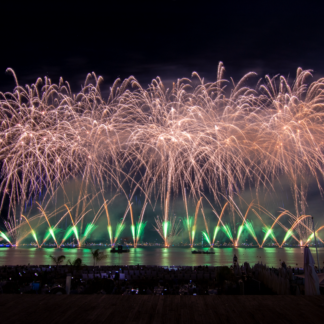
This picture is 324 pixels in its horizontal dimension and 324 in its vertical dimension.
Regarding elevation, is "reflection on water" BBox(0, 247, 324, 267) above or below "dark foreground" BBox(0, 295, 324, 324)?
below

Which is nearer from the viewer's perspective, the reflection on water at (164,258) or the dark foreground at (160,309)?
the dark foreground at (160,309)

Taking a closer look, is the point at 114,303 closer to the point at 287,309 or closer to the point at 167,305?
the point at 167,305

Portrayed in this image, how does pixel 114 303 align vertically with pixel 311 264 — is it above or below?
below

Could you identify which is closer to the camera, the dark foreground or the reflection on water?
the dark foreground

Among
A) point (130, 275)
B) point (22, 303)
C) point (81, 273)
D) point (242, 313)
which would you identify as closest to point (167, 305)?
point (242, 313)

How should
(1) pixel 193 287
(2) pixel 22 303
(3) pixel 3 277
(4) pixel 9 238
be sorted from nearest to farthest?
(2) pixel 22 303
(1) pixel 193 287
(3) pixel 3 277
(4) pixel 9 238

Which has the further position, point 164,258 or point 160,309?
point 164,258

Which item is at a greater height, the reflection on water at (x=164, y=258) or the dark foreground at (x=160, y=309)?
the dark foreground at (x=160, y=309)

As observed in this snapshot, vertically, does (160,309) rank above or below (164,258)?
above
